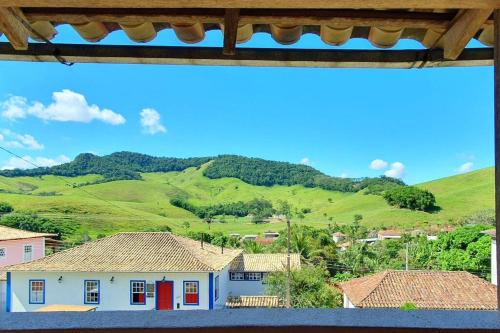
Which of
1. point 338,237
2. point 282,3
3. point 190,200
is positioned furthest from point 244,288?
point 190,200

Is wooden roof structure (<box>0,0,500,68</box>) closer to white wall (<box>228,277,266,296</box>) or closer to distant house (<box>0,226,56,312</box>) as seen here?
distant house (<box>0,226,56,312</box>)

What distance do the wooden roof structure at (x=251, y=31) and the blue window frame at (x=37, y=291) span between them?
15.1 metres

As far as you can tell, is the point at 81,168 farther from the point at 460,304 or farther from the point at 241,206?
the point at 460,304

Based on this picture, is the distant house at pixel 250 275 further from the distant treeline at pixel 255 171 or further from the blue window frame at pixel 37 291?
the distant treeline at pixel 255 171

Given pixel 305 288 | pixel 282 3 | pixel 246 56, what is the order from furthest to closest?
pixel 305 288, pixel 246 56, pixel 282 3

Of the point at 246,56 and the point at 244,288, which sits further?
the point at 244,288

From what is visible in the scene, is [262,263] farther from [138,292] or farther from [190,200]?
[190,200]

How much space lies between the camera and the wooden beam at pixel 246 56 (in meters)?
1.28

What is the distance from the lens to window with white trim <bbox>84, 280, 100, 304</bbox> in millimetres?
14188

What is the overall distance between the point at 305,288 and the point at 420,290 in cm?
553

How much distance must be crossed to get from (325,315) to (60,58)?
3.67 ft

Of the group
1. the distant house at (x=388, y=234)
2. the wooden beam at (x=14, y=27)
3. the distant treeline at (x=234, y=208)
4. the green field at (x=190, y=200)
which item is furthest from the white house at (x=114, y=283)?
the distant treeline at (x=234, y=208)

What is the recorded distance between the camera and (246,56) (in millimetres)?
1276

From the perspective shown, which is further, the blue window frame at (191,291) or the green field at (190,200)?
the green field at (190,200)
